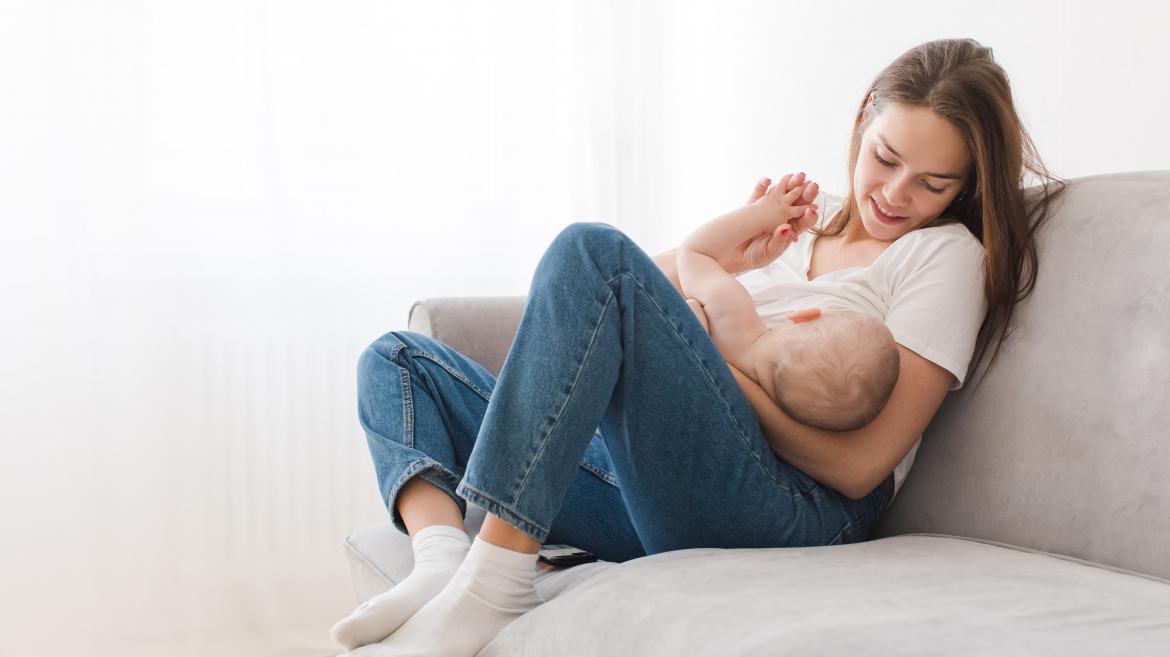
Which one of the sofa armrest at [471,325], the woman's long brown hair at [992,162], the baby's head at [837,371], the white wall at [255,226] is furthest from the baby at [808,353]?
the white wall at [255,226]

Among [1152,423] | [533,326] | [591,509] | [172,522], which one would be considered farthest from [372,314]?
[1152,423]

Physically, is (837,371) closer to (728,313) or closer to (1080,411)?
(728,313)

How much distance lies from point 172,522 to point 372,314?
70 cm

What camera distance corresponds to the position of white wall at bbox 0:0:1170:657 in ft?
7.25

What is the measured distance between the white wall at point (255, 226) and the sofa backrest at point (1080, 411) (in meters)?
0.74

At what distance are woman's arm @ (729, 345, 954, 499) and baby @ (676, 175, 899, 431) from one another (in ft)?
0.05

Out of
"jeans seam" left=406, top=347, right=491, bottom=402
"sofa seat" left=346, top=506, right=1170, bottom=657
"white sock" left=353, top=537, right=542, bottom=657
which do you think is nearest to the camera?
"sofa seat" left=346, top=506, right=1170, bottom=657

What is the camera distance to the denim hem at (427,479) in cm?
136

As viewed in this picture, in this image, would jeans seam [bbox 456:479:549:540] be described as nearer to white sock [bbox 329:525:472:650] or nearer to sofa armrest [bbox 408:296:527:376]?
white sock [bbox 329:525:472:650]

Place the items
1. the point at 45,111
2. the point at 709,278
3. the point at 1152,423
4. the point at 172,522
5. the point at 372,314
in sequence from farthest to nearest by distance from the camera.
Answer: the point at 372,314 → the point at 172,522 → the point at 45,111 → the point at 709,278 → the point at 1152,423

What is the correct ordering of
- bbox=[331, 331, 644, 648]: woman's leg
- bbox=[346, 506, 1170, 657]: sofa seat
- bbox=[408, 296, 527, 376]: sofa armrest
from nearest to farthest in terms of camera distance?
bbox=[346, 506, 1170, 657]: sofa seat < bbox=[331, 331, 644, 648]: woman's leg < bbox=[408, 296, 527, 376]: sofa armrest

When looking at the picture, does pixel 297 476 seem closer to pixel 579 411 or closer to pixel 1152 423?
pixel 579 411

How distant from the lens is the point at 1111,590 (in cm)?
104

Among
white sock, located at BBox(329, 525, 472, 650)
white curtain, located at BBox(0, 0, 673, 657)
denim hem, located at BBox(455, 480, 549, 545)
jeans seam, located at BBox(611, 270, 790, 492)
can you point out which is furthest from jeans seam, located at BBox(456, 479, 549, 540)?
white curtain, located at BBox(0, 0, 673, 657)
